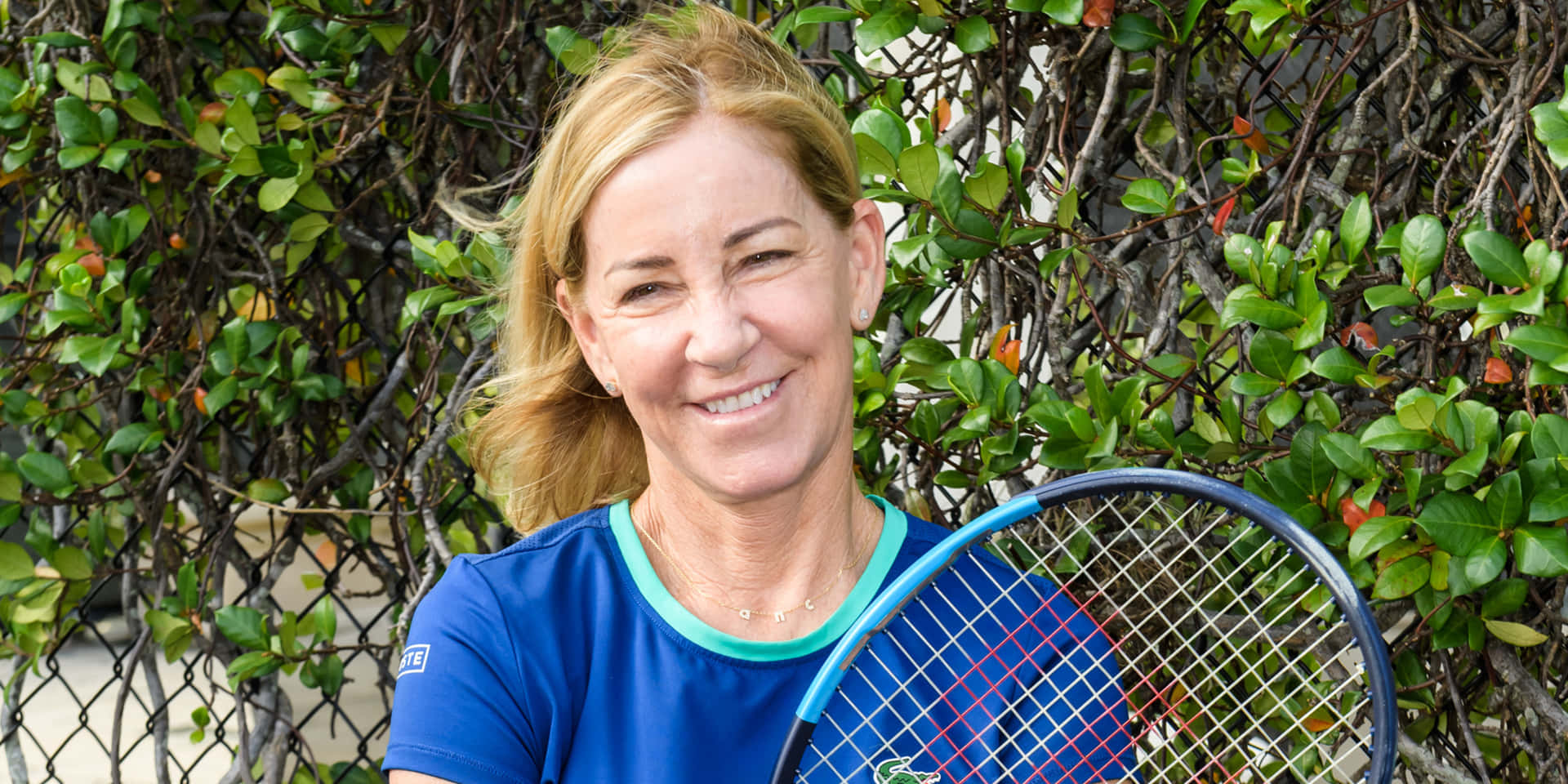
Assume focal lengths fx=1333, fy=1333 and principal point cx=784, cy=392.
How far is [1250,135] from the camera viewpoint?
1682 millimetres

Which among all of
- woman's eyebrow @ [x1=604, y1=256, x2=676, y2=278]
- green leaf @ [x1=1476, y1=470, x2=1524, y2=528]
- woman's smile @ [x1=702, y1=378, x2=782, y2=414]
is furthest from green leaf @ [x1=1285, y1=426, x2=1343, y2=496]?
woman's eyebrow @ [x1=604, y1=256, x2=676, y2=278]

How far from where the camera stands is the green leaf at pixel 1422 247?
55.7 inches

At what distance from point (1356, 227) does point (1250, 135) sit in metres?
0.24

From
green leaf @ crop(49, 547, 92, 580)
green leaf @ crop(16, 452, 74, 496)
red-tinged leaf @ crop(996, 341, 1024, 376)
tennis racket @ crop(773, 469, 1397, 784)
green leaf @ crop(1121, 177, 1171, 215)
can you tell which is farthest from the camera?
green leaf @ crop(49, 547, 92, 580)

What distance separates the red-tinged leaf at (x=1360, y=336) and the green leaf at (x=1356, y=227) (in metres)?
0.08

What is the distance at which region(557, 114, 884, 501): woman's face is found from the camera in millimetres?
1296

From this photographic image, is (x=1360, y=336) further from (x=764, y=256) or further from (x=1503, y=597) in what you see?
(x=764, y=256)

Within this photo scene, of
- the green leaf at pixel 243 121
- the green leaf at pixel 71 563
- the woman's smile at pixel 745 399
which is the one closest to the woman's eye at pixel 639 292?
the woman's smile at pixel 745 399

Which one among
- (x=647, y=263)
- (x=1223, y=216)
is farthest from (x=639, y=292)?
(x=1223, y=216)

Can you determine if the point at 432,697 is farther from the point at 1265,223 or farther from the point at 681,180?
the point at 1265,223

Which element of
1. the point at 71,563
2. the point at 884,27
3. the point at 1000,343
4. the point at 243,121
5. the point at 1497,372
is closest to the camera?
the point at 1497,372

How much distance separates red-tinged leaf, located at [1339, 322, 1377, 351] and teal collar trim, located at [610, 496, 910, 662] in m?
0.58

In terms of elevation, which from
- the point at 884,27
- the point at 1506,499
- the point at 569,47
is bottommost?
the point at 1506,499

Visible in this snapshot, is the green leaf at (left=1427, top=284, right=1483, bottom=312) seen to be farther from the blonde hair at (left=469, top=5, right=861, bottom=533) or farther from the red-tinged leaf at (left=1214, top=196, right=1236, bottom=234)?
the blonde hair at (left=469, top=5, right=861, bottom=533)
